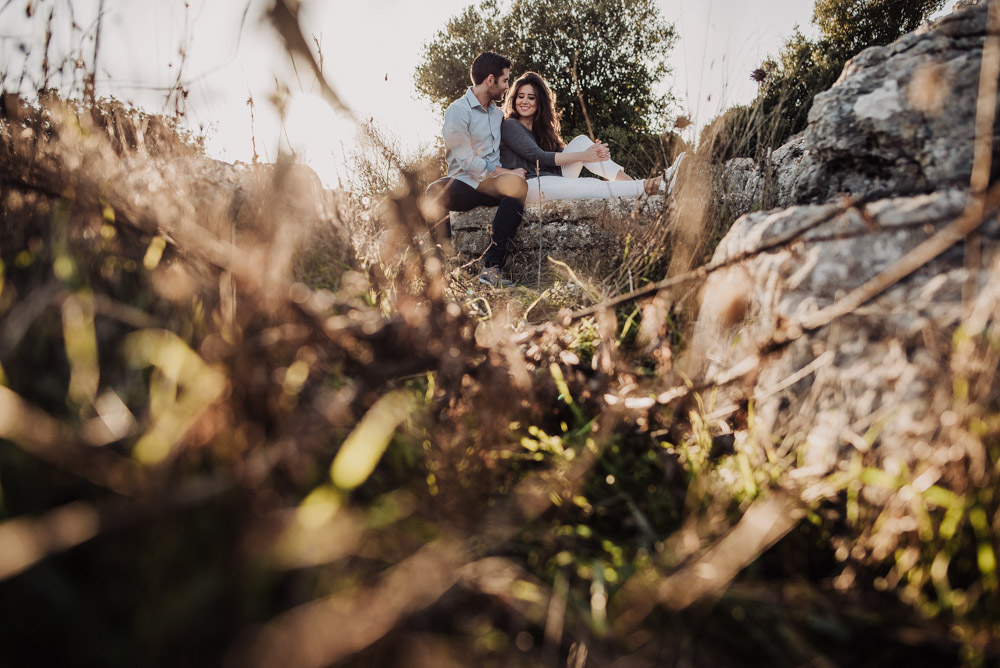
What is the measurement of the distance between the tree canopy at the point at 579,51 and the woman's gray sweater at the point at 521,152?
784cm

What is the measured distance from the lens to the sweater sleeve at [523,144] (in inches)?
206

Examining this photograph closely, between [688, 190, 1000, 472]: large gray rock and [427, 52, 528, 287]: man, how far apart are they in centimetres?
320

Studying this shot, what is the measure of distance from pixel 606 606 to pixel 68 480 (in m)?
0.86

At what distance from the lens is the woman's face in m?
5.61

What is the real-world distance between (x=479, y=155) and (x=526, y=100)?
3.48ft

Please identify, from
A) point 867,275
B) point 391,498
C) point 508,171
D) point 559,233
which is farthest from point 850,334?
point 508,171

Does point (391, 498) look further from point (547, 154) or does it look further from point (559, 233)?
point (547, 154)

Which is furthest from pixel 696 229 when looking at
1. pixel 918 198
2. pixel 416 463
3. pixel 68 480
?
pixel 68 480

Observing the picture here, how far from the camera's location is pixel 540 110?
571cm

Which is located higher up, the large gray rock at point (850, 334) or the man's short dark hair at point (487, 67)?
the man's short dark hair at point (487, 67)

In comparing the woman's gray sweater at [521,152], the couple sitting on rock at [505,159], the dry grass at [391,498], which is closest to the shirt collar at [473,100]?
the couple sitting on rock at [505,159]

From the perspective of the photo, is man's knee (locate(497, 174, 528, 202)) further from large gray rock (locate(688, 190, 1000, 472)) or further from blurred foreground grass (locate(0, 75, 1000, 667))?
blurred foreground grass (locate(0, 75, 1000, 667))

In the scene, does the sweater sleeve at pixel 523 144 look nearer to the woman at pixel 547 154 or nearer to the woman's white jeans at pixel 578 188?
the woman at pixel 547 154

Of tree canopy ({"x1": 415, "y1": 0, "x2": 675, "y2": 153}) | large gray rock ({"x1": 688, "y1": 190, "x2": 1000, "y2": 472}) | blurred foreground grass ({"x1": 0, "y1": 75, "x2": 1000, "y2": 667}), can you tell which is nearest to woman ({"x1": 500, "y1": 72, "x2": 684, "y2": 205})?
large gray rock ({"x1": 688, "y1": 190, "x2": 1000, "y2": 472})
